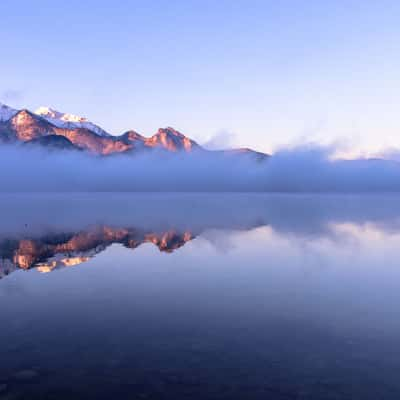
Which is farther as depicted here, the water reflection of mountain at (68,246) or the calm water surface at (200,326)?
the water reflection of mountain at (68,246)

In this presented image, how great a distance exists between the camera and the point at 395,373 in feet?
57.4

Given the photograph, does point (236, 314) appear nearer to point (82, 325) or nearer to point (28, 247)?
point (82, 325)

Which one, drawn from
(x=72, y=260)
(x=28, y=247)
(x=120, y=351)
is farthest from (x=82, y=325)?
(x=28, y=247)

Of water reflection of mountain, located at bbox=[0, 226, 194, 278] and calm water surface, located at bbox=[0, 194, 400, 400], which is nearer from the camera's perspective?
calm water surface, located at bbox=[0, 194, 400, 400]

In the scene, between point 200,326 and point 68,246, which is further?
point 68,246

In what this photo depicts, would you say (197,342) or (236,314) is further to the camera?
(236,314)

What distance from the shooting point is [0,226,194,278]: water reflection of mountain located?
45.3 meters

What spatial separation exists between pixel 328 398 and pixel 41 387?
12260mm

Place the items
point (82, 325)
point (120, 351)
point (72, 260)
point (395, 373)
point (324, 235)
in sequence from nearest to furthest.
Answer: point (395, 373) < point (120, 351) < point (82, 325) < point (72, 260) < point (324, 235)

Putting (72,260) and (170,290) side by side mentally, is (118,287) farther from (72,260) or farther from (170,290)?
(72,260)

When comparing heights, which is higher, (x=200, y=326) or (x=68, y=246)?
(x=68, y=246)

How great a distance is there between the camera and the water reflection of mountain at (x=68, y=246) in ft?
149

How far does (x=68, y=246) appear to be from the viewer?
58469 mm

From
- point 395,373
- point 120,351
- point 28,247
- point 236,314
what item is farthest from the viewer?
point 28,247
